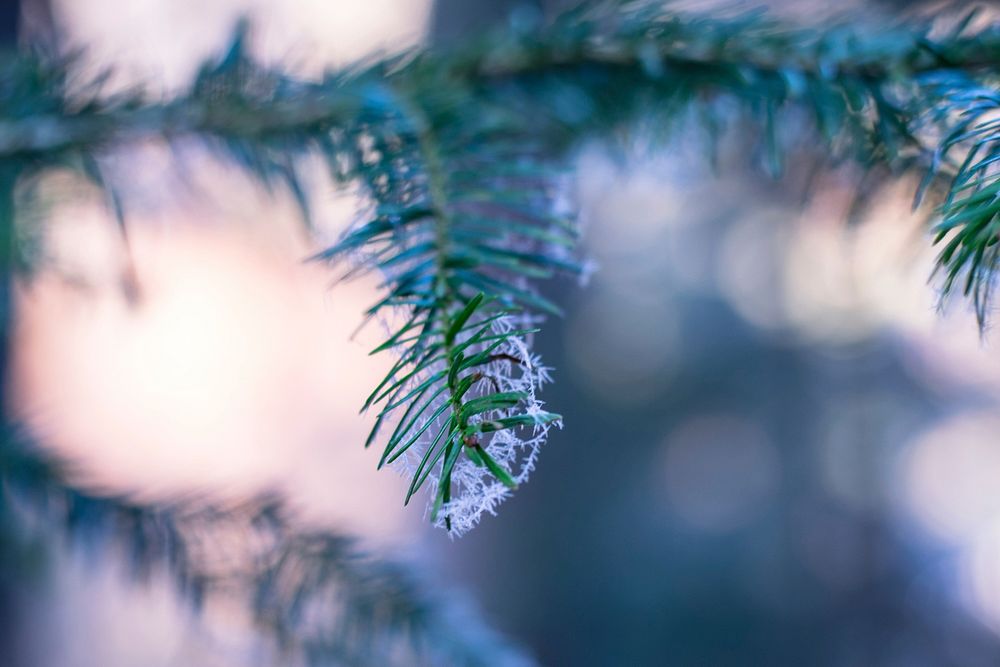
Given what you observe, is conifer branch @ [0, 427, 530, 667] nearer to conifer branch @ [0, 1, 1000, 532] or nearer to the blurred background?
conifer branch @ [0, 1, 1000, 532]

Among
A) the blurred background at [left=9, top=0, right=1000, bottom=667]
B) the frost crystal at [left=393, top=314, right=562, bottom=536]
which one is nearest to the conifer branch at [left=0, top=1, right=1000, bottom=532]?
the frost crystal at [left=393, top=314, right=562, bottom=536]

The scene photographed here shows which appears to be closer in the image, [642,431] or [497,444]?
[497,444]

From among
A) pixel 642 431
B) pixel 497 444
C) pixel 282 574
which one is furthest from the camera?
pixel 642 431

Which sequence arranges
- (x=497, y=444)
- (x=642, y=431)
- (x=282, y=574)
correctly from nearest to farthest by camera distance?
(x=497, y=444) → (x=282, y=574) → (x=642, y=431)

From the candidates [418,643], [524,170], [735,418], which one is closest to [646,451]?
[735,418]

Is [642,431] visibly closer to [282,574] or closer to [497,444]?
[282,574]

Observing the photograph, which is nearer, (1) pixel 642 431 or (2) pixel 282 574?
(2) pixel 282 574

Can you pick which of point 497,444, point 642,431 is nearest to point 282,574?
point 497,444

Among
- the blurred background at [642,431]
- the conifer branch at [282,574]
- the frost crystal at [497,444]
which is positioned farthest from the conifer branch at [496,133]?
the blurred background at [642,431]

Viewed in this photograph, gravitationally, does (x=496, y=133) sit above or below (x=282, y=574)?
above
